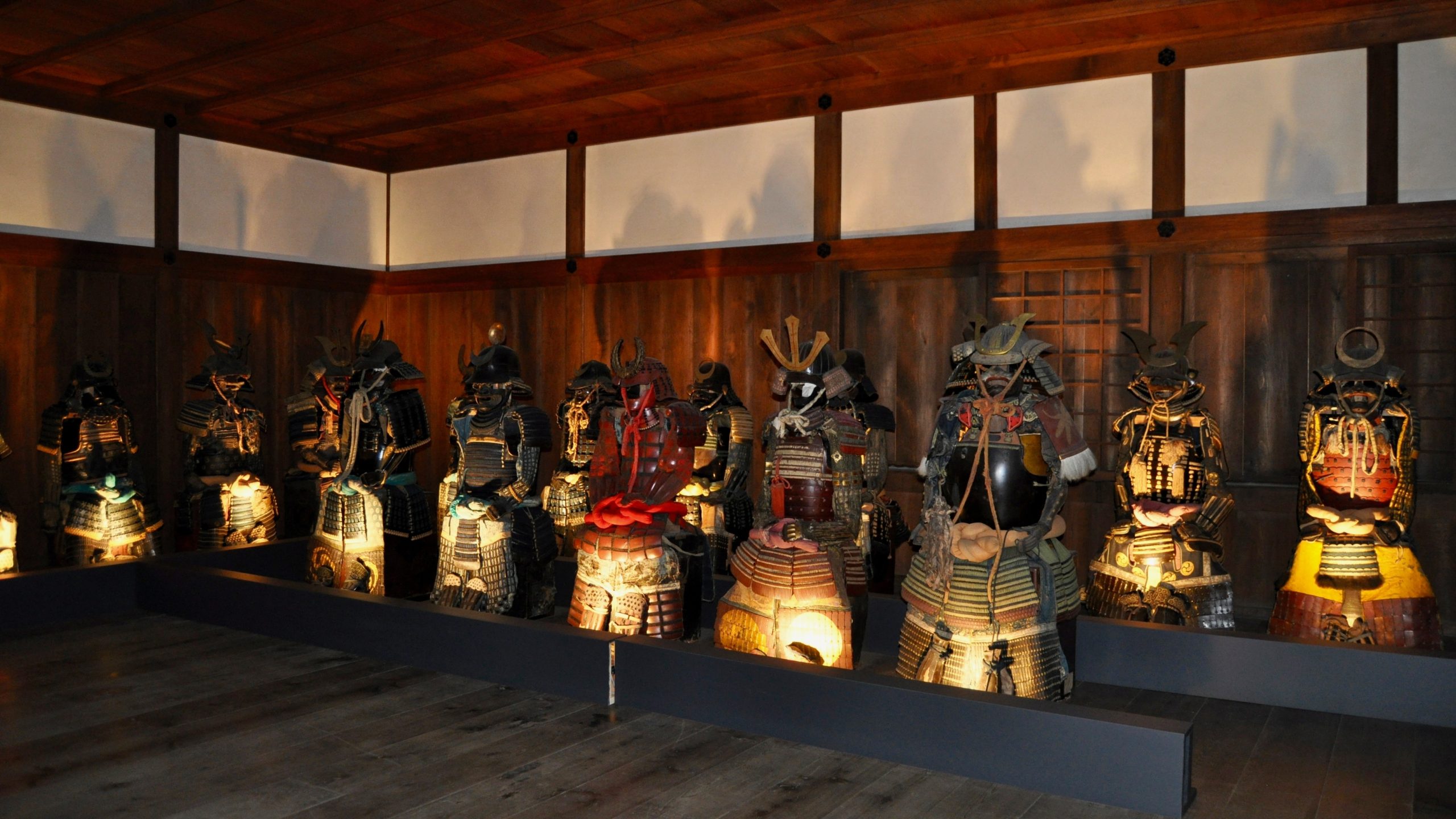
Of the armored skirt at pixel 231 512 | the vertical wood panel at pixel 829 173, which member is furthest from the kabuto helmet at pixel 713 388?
the armored skirt at pixel 231 512

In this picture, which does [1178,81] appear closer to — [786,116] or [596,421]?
[786,116]

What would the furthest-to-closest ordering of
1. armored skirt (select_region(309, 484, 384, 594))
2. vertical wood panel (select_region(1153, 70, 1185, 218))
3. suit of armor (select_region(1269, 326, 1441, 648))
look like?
vertical wood panel (select_region(1153, 70, 1185, 218))
armored skirt (select_region(309, 484, 384, 594))
suit of armor (select_region(1269, 326, 1441, 648))

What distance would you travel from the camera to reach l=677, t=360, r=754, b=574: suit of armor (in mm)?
6082

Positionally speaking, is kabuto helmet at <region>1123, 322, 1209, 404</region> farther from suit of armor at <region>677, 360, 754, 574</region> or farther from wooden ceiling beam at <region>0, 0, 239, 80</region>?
wooden ceiling beam at <region>0, 0, 239, 80</region>

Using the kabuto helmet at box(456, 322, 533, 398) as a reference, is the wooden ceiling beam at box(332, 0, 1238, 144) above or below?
above

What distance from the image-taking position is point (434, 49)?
235 inches

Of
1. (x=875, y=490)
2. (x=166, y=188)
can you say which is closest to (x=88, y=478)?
(x=166, y=188)

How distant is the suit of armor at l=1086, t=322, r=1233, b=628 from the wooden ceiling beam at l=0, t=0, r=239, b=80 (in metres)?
5.00

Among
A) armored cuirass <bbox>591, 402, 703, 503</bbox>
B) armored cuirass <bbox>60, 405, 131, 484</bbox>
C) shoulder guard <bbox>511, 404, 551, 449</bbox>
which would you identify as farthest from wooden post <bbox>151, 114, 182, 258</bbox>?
armored cuirass <bbox>591, 402, 703, 503</bbox>

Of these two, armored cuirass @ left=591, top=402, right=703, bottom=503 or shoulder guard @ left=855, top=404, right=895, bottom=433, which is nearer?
armored cuirass @ left=591, top=402, right=703, bottom=503

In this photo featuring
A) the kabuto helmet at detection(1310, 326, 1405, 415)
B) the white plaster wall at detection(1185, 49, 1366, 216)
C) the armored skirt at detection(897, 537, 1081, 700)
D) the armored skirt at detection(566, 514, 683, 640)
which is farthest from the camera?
the white plaster wall at detection(1185, 49, 1366, 216)

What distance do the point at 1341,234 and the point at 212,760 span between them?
5630 mm

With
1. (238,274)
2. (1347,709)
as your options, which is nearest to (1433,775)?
(1347,709)

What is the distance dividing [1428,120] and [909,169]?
9.00 ft
